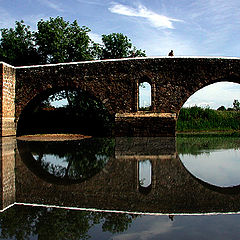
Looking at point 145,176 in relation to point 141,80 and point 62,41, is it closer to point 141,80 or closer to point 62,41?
point 141,80

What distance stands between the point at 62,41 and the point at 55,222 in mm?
21285

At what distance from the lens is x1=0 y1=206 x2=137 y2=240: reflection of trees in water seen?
2279mm

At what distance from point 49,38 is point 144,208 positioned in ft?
69.9

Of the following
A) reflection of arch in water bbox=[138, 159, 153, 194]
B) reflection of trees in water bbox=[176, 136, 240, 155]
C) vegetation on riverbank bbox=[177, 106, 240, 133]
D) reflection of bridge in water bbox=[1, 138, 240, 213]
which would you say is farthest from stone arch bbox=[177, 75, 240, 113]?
reflection of bridge in water bbox=[1, 138, 240, 213]

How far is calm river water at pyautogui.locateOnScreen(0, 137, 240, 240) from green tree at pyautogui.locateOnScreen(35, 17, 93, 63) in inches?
705

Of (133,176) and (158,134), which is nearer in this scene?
(133,176)

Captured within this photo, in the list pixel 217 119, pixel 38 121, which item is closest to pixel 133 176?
pixel 38 121

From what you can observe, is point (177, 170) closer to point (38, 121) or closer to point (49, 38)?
point (38, 121)

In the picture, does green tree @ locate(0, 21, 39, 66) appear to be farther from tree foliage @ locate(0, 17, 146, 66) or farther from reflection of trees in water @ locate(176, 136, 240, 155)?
reflection of trees in water @ locate(176, 136, 240, 155)

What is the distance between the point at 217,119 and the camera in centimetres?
2192

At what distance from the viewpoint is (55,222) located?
2502 millimetres

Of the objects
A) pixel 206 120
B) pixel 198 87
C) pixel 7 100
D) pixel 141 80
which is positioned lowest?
pixel 206 120

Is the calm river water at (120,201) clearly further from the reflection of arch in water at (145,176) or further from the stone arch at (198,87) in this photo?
the stone arch at (198,87)

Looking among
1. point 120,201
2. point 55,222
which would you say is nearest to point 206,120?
point 120,201
